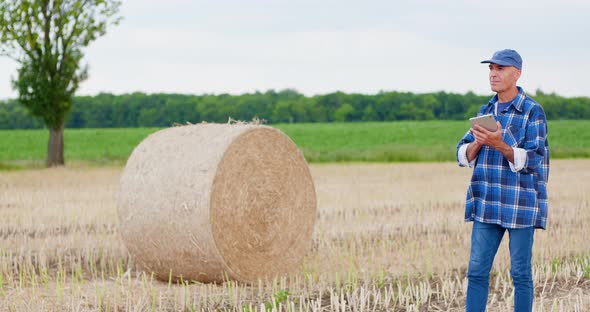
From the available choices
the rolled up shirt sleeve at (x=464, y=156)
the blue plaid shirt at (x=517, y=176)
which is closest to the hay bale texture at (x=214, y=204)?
the rolled up shirt sleeve at (x=464, y=156)

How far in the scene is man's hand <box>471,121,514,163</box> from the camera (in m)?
5.28

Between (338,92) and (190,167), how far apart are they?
50.8 meters

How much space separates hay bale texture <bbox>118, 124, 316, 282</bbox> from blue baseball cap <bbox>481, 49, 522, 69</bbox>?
3330 mm

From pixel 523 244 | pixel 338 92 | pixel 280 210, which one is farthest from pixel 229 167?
Answer: pixel 338 92

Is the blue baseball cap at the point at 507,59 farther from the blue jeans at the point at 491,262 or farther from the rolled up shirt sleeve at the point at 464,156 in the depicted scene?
the blue jeans at the point at 491,262

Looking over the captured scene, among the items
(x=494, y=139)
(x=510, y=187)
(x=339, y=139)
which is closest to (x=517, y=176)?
(x=510, y=187)

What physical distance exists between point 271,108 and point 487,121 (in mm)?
53110

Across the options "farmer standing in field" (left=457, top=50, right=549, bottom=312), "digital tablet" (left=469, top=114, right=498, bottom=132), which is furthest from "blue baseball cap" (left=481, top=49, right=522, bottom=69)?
"digital tablet" (left=469, top=114, right=498, bottom=132)

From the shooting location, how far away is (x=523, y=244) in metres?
5.54

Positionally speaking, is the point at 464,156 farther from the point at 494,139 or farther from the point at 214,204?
the point at 214,204

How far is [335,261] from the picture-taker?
30.0ft

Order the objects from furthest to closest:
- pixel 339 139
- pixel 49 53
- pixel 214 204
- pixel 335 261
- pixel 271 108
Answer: pixel 271 108
pixel 339 139
pixel 49 53
pixel 335 261
pixel 214 204

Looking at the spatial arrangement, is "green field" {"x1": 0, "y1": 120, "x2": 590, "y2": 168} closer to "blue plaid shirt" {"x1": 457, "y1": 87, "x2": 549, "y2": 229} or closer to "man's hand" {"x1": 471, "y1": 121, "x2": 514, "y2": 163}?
"blue plaid shirt" {"x1": 457, "y1": 87, "x2": 549, "y2": 229}

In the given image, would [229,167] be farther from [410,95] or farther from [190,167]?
[410,95]
